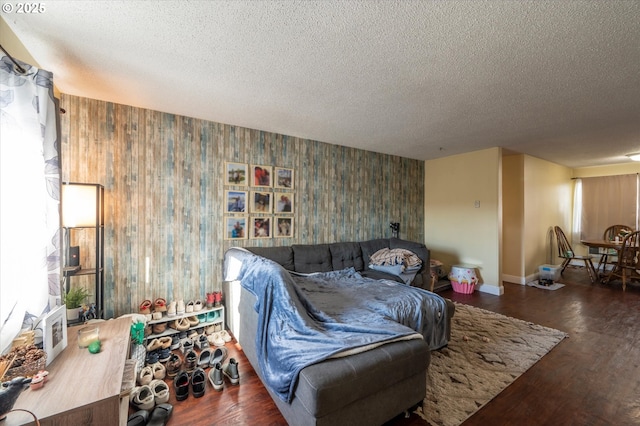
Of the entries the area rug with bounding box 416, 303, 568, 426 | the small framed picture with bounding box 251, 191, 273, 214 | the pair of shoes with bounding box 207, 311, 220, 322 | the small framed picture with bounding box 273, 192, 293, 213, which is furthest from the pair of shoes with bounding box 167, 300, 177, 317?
the area rug with bounding box 416, 303, 568, 426

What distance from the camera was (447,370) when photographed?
2160 millimetres

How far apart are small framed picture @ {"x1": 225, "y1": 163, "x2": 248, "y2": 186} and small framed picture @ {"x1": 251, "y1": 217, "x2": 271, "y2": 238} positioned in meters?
0.50

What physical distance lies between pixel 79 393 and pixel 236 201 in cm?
224

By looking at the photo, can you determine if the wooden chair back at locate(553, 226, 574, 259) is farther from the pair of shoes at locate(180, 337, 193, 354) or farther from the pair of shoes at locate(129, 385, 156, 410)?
the pair of shoes at locate(129, 385, 156, 410)

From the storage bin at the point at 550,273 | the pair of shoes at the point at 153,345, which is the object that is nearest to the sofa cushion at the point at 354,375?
the pair of shoes at the point at 153,345

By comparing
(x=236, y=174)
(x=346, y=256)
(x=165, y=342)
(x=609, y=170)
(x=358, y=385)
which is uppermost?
(x=609, y=170)

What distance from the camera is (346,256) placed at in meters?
3.83

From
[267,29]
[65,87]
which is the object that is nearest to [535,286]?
[267,29]

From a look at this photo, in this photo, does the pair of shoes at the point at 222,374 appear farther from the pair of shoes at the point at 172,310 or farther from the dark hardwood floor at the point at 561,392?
the pair of shoes at the point at 172,310

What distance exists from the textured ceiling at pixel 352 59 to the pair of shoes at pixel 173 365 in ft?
7.67

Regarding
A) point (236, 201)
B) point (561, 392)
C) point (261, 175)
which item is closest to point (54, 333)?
point (236, 201)

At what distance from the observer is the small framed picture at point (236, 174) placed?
3152mm

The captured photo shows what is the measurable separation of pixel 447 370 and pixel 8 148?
326 cm

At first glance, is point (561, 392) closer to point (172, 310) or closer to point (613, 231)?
point (172, 310)
